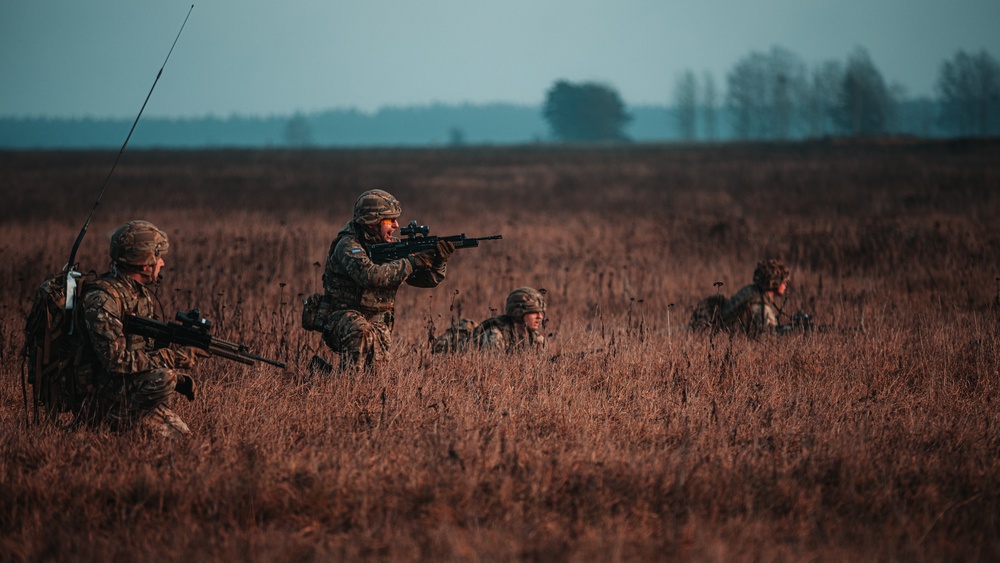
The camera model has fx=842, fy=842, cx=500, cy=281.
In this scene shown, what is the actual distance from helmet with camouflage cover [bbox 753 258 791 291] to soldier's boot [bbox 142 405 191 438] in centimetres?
532

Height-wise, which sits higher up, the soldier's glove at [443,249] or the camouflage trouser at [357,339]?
the soldier's glove at [443,249]

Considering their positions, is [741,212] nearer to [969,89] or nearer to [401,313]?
[401,313]

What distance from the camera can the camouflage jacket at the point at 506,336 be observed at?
715 centimetres

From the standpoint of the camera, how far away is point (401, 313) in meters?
9.70

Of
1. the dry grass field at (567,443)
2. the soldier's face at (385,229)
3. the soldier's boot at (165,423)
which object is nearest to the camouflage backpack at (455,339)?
the dry grass field at (567,443)

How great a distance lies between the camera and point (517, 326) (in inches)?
295

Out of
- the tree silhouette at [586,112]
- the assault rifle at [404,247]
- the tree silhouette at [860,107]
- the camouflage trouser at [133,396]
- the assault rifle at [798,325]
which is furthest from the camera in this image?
the tree silhouette at [586,112]

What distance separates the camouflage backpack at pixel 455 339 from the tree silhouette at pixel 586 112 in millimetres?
100196

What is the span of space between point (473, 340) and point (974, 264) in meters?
7.68

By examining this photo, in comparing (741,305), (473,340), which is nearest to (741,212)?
(741,305)

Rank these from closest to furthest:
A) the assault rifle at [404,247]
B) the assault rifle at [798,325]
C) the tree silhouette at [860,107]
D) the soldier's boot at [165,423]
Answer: the soldier's boot at [165,423], the assault rifle at [404,247], the assault rifle at [798,325], the tree silhouette at [860,107]

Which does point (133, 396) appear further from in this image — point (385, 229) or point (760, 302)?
point (760, 302)

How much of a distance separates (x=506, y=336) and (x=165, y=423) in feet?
10.6

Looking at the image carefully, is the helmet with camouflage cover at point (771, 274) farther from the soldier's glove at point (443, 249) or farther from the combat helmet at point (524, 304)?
the soldier's glove at point (443, 249)
